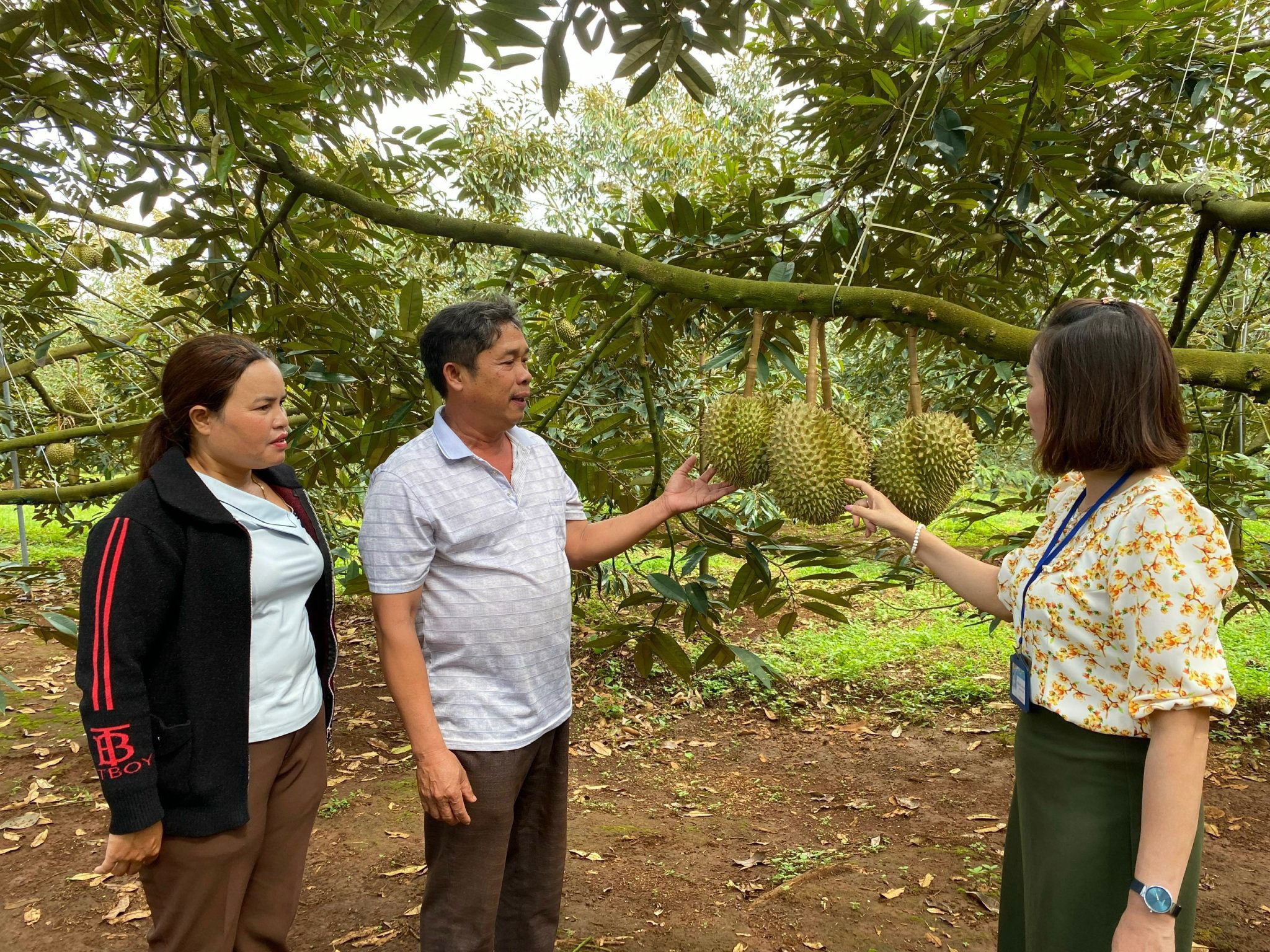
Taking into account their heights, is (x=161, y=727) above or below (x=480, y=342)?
below

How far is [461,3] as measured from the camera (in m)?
1.29

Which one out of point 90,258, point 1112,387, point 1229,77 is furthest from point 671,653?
point 90,258

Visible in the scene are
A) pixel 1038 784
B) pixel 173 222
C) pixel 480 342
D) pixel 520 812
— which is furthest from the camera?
pixel 173 222

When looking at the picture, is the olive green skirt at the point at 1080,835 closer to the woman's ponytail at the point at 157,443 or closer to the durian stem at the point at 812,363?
the durian stem at the point at 812,363

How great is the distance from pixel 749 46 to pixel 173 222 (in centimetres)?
201

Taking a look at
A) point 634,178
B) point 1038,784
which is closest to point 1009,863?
point 1038,784

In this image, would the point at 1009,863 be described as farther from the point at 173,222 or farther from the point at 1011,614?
the point at 173,222

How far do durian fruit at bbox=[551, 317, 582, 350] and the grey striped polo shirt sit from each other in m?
0.94

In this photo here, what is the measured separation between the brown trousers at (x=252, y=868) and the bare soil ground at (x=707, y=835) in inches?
47.1

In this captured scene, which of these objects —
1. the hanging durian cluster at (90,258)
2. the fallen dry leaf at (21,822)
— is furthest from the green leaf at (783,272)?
the fallen dry leaf at (21,822)

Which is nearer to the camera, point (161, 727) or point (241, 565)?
point (161, 727)

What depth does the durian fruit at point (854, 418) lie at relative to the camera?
153cm

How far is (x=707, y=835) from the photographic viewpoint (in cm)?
353

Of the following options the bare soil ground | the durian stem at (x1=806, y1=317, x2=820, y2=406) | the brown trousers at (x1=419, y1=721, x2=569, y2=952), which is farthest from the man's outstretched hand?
the bare soil ground
